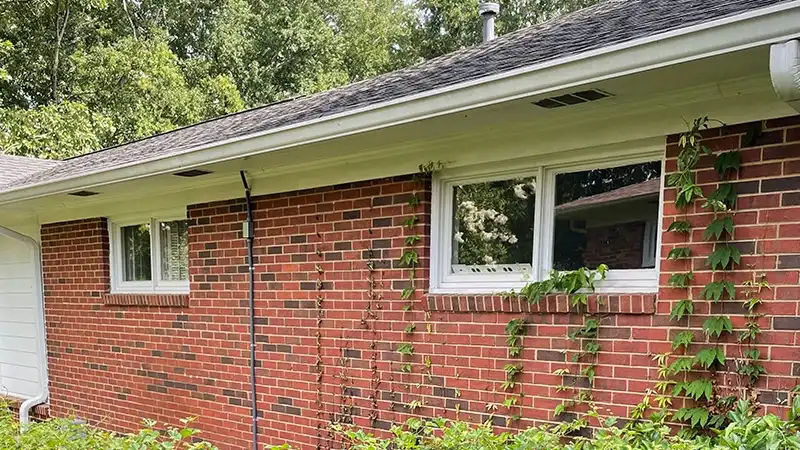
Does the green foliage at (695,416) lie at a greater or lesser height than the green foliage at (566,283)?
lesser

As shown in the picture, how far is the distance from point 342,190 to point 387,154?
1.62 ft

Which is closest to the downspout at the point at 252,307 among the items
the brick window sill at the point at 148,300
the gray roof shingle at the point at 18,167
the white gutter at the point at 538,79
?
the white gutter at the point at 538,79

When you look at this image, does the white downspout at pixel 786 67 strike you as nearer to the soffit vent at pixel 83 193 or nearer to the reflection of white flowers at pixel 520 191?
the reflection of white flowers at pixel 520 191

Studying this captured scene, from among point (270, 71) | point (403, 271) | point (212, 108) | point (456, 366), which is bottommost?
point (456, 366)

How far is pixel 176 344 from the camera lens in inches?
195

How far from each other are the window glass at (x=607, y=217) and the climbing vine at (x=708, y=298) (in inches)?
7.4

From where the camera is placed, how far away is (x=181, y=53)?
18.9 m

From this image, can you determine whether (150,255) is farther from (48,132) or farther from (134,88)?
(134,88)

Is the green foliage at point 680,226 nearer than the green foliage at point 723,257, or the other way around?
the green foliage at point 723,257

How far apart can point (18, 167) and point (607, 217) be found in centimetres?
768

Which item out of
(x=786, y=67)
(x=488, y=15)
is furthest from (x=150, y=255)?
(x=786, y=67)

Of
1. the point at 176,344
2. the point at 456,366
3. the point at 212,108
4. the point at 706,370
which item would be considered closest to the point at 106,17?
the point at 212,108

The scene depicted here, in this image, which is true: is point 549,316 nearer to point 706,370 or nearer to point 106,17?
point 706,370

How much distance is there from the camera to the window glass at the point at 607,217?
289 cm
